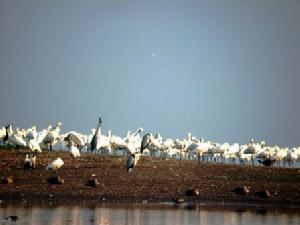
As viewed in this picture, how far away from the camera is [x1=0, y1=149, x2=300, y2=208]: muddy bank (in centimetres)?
3688

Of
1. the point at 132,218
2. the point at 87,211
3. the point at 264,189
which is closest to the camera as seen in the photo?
the point at 132,218

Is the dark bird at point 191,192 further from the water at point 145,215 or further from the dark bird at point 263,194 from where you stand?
the dark bird at point 263,194

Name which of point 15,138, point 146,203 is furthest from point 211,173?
point 15,138

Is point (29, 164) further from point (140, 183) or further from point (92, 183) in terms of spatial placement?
point (140, 183)

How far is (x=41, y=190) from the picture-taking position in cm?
3722

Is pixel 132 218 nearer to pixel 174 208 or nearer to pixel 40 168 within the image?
pixel 174 208

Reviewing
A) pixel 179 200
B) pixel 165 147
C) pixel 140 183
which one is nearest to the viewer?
pixel 179 200

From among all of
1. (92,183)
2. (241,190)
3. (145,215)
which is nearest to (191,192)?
(241,190)

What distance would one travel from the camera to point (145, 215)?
30.8 meters

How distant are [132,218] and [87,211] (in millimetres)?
2811

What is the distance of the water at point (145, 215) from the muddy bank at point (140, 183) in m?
2.56

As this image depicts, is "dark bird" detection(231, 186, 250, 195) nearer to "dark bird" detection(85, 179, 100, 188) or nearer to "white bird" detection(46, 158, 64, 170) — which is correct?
"dark bird" detection(85, 179, 100, 188)

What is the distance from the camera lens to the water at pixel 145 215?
2867cm

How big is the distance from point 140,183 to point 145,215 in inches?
340
